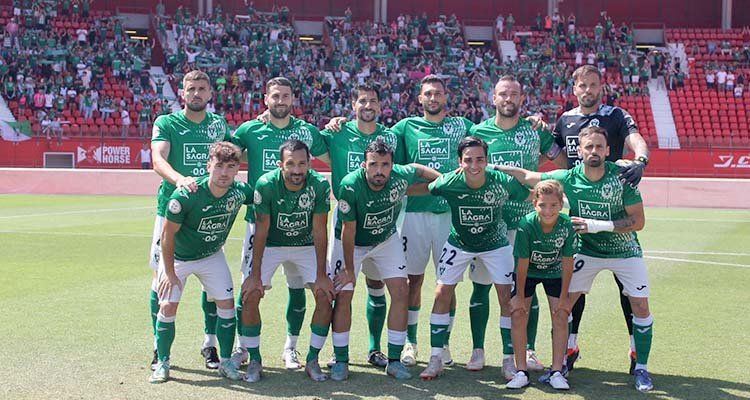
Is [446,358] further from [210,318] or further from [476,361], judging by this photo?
[210,318]

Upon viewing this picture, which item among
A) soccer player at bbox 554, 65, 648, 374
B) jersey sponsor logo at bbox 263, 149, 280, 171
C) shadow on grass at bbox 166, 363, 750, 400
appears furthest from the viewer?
jersey sponsor logo at bbox 263, 149, 280, 171

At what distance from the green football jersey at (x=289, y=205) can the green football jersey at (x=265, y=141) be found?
63 cm

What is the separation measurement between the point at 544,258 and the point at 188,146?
3.08 metres

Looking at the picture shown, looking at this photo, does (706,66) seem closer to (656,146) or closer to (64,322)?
(656,146)

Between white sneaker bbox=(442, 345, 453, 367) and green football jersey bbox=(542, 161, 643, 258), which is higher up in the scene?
green football jersey bbox=(542, 161, 643, 258)

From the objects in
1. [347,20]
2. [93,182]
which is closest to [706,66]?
[347,20]

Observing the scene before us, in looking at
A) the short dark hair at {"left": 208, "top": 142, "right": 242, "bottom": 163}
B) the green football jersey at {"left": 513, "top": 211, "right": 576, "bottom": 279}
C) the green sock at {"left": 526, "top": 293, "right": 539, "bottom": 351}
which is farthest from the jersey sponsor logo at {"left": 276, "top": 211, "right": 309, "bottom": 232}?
the green sock at {"left": 526, "top": 293, "right": 539, "bottom": 351}

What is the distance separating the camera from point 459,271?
24.2 feet

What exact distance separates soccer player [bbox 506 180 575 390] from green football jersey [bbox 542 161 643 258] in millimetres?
243

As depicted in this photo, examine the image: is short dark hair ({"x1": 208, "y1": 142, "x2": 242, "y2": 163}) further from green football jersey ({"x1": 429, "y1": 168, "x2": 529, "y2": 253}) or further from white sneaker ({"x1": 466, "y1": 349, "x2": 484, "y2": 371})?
white sneaker ({"x1": 466, "y1": 349, "x2": 484, "y2": 371})

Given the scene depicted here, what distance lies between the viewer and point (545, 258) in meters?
A: 7.06

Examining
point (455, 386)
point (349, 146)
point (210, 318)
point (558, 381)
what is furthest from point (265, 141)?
point (558, 381)

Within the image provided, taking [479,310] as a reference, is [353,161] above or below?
above

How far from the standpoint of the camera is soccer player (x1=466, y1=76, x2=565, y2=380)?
7.64 m
